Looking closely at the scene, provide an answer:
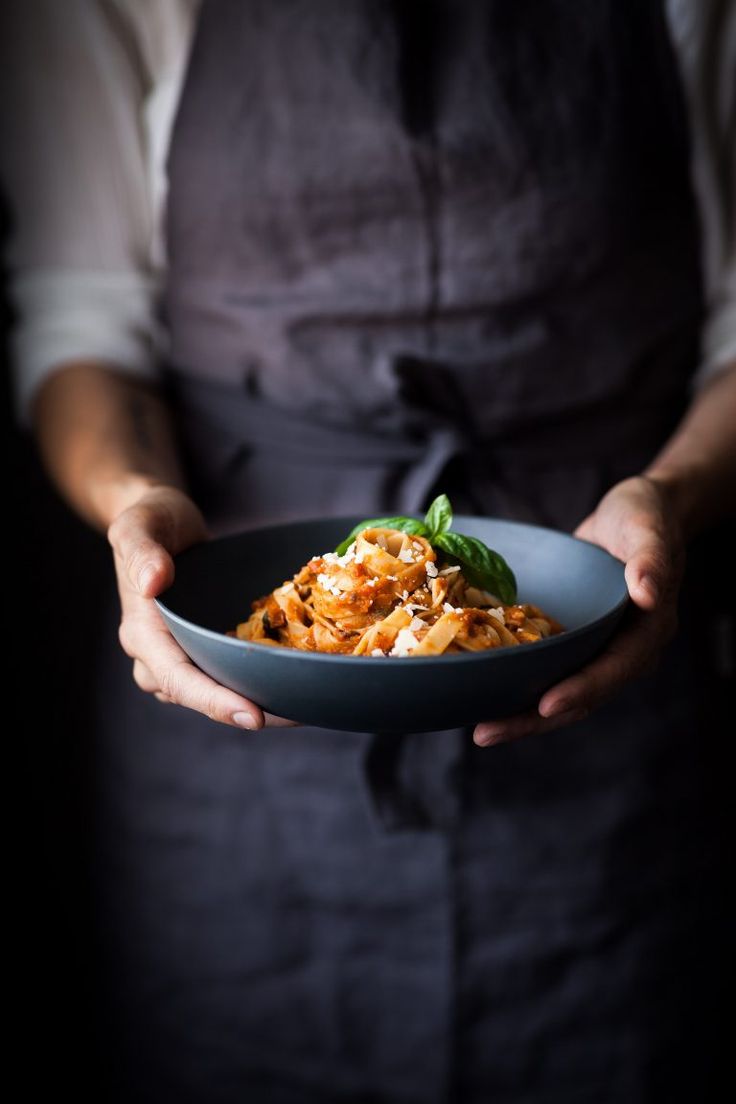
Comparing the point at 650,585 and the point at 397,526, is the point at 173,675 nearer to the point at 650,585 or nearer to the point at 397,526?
the point at 397,526

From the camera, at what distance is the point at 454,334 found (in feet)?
4.37

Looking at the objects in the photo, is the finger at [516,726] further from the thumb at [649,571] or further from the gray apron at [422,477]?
the gray apron at [422,477]

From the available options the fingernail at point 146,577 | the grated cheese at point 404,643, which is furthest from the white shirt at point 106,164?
the grated cheese at point 404,643

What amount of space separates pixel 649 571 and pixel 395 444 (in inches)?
19.3

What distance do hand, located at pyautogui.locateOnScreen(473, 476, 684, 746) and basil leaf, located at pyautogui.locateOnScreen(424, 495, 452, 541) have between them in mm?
182

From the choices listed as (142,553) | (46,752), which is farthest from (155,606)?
(46,752)

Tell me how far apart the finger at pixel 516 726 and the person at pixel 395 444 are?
1.25 ft

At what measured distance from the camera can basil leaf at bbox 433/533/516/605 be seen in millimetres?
990

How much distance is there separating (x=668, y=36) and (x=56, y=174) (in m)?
0.85

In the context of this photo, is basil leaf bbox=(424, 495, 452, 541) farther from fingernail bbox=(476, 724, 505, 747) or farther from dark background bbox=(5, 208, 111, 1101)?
dark background bbox=(5, 208, 111, 1101)

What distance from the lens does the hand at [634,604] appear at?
2.96 feet

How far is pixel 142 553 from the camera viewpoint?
3.12 feet

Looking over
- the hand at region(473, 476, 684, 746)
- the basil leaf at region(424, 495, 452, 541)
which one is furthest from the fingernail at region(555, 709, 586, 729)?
the basil leaf at region(424, 495, 452, 541)

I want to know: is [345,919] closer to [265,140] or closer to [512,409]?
[512,409]
